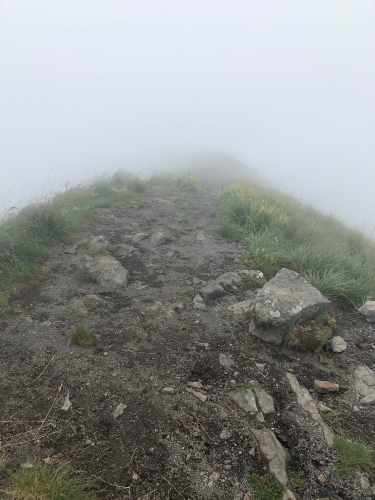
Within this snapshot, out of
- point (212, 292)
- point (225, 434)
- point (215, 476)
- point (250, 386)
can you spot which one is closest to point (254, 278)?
point (212, 292)

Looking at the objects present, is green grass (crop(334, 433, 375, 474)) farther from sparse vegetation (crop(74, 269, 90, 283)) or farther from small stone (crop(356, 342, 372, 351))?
sparse vegetation (crop(74, 269, 90, 283))

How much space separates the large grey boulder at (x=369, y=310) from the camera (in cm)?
507

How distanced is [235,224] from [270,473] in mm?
7352

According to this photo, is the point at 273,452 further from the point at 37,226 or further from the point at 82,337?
the point at 37,226

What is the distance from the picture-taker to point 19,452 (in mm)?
2742

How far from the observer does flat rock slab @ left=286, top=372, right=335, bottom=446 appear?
3096 millimetres

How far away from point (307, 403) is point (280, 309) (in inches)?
51.9

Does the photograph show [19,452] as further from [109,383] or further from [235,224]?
[235,224]

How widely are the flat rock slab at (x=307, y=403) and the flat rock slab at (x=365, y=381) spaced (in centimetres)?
68

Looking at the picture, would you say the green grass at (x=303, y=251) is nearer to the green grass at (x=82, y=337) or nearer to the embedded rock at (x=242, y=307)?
the embedded rock at (x=242, y=307)

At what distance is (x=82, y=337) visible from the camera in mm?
4223

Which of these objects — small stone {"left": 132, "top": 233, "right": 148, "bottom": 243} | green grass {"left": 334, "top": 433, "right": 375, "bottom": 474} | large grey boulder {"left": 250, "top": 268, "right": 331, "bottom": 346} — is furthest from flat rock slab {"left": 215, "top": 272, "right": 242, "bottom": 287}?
green grass {"left": 334, "top": 433, "right": 375, "bottom": 474}

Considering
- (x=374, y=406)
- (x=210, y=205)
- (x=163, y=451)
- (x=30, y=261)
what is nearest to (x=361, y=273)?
(x=374, y=406)

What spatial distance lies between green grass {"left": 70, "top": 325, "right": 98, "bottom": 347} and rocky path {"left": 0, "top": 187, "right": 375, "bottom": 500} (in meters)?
0.10
